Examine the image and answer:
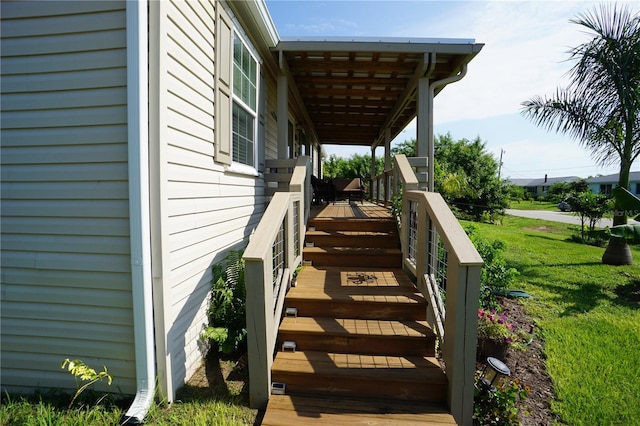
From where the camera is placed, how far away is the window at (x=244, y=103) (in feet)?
12.4

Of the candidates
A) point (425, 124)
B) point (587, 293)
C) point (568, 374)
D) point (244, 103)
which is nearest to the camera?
point (568, 374)

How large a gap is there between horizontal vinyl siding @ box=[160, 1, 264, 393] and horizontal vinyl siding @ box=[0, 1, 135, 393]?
0.30 meters

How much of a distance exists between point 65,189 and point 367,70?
175 inches

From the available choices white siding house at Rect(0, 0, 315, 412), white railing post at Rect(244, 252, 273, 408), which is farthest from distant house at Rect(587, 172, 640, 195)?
white siding house at Rect(0, 0, 315, 412)

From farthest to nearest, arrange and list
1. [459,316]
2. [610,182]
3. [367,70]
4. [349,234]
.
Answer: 1. [610,182]
2. [367,70]
3. [349,234]
4. [459,316]

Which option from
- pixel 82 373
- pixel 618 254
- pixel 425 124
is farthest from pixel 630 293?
pixel 82 373

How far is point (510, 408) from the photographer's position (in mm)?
2336

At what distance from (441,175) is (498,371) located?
14.5 m

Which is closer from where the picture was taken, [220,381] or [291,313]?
[220,381]

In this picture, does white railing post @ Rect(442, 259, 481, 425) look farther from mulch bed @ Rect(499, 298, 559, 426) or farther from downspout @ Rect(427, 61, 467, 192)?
downspout @ Rect(427, 61, 467, 192)

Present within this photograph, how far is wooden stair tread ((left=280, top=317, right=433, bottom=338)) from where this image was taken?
9.18 feet

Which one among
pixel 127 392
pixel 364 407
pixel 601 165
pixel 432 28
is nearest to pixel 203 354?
pixel 127 392

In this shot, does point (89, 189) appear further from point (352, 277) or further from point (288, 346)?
point (352, 277)

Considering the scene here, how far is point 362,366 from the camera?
2562mm
